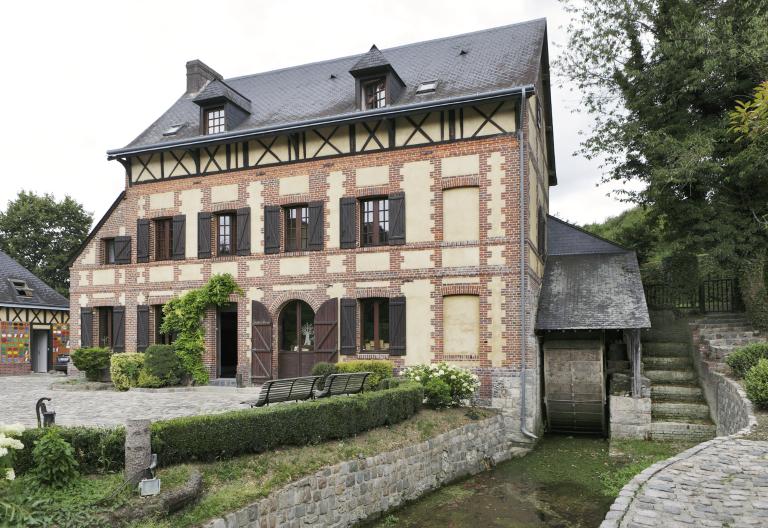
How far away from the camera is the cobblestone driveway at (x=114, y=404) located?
37.9 ft

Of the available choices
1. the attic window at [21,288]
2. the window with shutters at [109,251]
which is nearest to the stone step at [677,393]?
the window with shutters at [109,251]

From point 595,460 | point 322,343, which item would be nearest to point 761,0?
point 595,460

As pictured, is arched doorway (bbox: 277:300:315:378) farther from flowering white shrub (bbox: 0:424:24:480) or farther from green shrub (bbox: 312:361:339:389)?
flowering white shrub (bbox: 0:424:24:480)

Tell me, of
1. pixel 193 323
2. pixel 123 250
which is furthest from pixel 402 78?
pixel 123 250

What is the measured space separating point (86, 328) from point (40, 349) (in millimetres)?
11685

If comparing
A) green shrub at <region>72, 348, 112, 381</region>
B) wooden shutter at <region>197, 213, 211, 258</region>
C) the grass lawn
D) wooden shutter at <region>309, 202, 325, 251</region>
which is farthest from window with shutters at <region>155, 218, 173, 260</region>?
the grass lawn

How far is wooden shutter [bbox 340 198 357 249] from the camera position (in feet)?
52.0

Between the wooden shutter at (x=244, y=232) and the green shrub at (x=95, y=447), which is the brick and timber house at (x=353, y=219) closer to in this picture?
the wooden shutter at (x=244, y=232)

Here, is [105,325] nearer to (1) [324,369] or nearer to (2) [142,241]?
(2) [142,241]

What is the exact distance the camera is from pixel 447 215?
15.0 m

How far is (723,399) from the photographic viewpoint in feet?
41.0

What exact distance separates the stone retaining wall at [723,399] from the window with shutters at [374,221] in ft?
27.3

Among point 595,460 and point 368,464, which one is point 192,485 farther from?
point 595,460

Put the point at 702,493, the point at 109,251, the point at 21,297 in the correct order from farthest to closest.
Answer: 1. the point at 21,297
2. the point at 109,251
3. the point at 702,493
